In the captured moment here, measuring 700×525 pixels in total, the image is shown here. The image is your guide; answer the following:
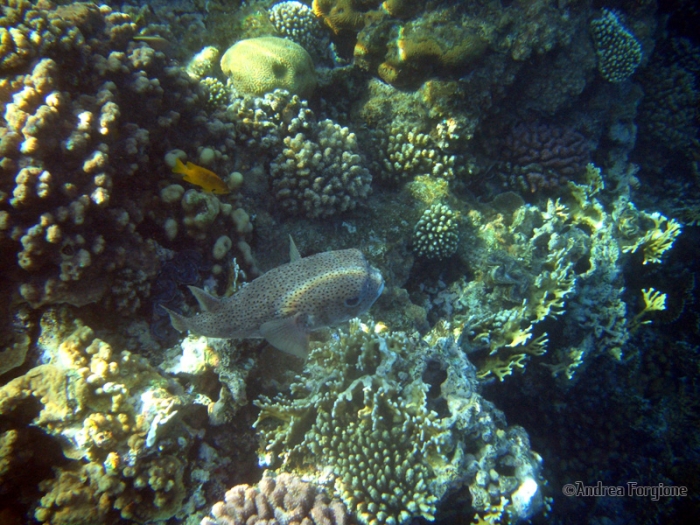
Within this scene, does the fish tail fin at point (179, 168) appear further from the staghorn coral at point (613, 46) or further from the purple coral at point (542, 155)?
the staghorn coral at point (613, 46)

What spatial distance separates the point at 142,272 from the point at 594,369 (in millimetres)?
7481

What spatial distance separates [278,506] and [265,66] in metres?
5.45

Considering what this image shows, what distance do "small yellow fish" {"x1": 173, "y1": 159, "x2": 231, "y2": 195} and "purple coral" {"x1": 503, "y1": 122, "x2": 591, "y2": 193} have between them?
5.43 m

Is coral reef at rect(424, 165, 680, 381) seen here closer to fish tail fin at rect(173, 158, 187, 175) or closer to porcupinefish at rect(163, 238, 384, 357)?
porcupinefish at rect(163, 238, 384, 357)

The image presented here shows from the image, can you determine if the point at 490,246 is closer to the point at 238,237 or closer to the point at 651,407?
the point at 238,237

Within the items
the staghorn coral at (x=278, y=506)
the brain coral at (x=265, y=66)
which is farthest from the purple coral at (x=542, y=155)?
the staghorn coral at (x=278, y=506)

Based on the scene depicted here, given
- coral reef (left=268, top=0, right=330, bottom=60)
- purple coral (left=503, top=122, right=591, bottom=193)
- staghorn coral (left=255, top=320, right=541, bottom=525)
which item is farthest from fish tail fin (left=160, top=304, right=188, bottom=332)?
purple coral (left=503, top=122, right=591, bottom=193)

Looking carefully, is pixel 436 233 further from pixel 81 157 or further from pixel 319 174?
pixel 81 157

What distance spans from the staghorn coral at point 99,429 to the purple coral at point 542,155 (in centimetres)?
Result: 666

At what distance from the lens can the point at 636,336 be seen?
7406 millimetres

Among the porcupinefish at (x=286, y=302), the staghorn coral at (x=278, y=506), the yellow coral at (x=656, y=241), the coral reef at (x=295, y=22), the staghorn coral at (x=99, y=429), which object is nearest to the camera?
the staghorn coral at (x=99, y=429)

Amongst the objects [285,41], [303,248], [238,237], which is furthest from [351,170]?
[285,41]

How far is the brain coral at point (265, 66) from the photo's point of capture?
16.7 feet

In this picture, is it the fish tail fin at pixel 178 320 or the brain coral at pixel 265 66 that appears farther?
the brain coral at pixel 265 66
